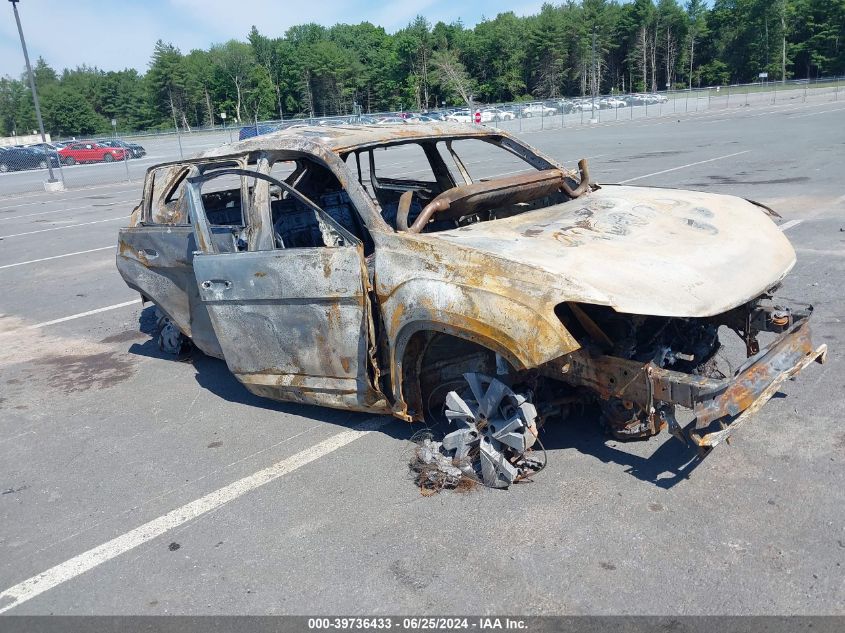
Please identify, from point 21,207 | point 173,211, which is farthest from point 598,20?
point 173,211

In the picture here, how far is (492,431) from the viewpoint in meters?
3.55

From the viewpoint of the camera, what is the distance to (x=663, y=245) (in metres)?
3.66

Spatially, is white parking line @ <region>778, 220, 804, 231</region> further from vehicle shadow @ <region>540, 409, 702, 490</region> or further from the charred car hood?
vehicle shadow @ <region>540, 409, 702, 490</region>

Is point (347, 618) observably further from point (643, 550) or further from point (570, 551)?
point (643, 550)

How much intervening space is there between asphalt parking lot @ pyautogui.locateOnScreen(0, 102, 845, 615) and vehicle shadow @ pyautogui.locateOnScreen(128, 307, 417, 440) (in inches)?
0.9

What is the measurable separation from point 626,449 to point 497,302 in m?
1.32

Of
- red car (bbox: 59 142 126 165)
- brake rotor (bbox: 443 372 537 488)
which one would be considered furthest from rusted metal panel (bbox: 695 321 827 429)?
red car (bbox: 59 142 126 165)

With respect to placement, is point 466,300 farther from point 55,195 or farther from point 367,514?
point 55,195

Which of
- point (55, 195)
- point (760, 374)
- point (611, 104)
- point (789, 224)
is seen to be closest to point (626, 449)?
point (760, 374)

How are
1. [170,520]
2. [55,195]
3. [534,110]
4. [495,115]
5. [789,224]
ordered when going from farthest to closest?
[534,110], [495,115], [55,195], [789,224], [170,520]

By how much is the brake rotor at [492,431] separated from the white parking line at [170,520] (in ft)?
2.90

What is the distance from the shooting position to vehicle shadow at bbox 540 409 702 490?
361 cm

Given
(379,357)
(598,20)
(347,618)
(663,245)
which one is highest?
(598,20)

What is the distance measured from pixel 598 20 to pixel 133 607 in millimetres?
107586
